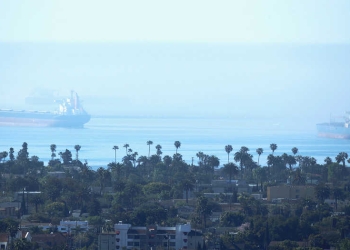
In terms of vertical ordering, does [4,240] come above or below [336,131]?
below

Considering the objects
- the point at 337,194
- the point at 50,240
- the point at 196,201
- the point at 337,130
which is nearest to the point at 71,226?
the point at 50,240

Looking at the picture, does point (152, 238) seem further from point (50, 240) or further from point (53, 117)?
point (53, 117)

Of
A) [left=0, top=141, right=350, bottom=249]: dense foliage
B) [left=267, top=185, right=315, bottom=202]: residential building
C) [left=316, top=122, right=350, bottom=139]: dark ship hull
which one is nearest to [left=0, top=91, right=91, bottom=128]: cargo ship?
[left=316, top=122, right=350, bottom=139]: dark ship hull

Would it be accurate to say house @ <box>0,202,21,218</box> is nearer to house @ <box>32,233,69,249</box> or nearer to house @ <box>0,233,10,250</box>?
house @ <box>32,233,69,249</box>

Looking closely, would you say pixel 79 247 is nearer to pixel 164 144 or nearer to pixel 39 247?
pixel 39 247

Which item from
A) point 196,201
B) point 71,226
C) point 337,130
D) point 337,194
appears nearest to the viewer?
point 71,226

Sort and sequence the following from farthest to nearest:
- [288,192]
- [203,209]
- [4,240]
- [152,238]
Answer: [288,192], [203,209], [152,238], [4,240]

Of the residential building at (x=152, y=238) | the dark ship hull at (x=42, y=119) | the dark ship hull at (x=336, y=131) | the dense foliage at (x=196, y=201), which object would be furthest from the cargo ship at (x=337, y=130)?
the residential building at (x=152, y=238)

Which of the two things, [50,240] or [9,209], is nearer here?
[50,240]

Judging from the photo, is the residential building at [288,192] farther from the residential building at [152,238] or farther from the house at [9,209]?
the residential building at [152,238]
